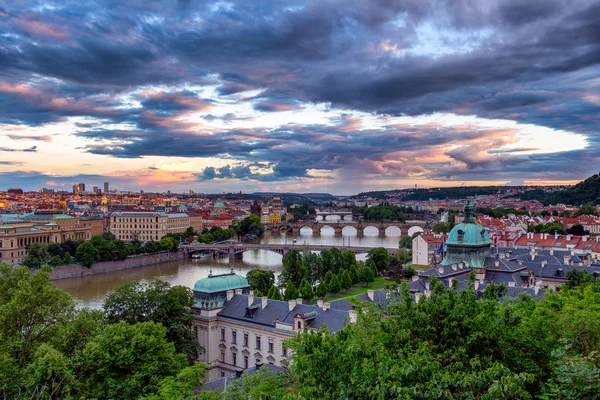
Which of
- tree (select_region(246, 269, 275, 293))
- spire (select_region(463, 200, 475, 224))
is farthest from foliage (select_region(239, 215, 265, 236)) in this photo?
spire (select_region(463, 200, 475, 224))

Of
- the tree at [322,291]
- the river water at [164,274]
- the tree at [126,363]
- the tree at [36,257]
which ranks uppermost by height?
the tree at [126,363]

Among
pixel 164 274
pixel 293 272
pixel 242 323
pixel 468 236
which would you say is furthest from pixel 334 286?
pixel 164 274

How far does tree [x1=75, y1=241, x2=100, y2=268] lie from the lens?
62.6 meters

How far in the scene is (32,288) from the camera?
62.6 ft

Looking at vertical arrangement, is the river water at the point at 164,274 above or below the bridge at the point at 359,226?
below

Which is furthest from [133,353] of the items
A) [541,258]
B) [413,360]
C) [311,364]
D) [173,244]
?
[173,244]

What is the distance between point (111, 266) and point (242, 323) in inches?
1818

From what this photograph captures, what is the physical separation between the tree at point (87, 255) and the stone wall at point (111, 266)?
2.24 feet

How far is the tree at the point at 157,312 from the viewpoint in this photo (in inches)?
986

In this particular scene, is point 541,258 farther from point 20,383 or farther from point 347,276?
point 20,383

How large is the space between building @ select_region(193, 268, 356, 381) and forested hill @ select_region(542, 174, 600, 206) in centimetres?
12558

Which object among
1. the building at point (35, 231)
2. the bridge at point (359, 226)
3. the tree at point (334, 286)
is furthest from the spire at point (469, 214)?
the bridge at point (359, 226)

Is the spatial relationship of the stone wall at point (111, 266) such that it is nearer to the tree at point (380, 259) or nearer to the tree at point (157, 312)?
the tree at point (380, 259)

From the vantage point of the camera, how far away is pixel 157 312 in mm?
25109
